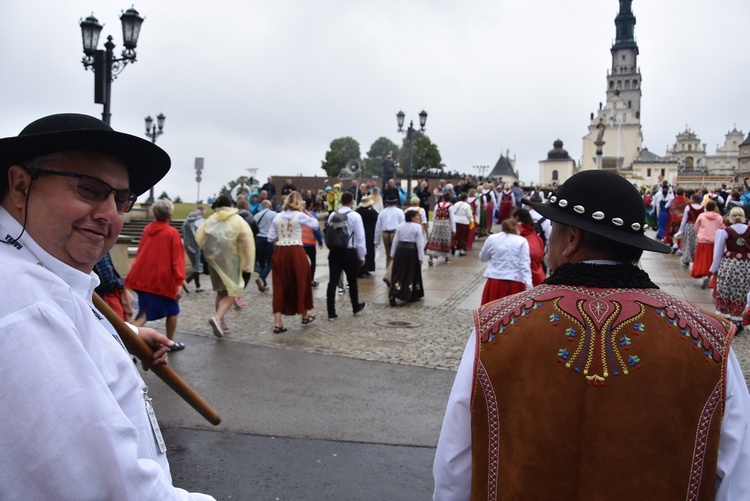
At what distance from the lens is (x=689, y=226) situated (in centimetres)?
1681

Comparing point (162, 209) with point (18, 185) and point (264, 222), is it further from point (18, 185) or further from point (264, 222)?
point (18, 185)

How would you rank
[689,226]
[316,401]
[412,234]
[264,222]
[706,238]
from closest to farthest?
[316,401] < [412,234] < [706,238] < [264,222] < [689,226]

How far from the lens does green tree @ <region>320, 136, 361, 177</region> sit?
352 ft

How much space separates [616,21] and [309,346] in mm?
151232

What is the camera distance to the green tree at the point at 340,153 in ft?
352

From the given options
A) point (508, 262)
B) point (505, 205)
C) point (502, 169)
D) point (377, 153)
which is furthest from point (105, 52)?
point (377, 153)

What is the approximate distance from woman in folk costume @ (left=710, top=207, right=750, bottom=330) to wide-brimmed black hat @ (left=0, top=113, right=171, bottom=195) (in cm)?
1030

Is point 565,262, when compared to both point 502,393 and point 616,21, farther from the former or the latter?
point 616,21

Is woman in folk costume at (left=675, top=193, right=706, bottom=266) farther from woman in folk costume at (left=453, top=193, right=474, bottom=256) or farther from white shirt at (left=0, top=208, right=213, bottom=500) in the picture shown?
white shirt at (left=0, top=208, right=213, bottom=500)

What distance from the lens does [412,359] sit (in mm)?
8141

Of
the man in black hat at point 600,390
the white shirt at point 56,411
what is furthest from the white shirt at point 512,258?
the white shirt at point 56,411

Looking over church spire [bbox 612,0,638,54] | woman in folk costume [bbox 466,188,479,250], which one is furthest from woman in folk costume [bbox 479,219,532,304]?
church spire [bbox 612,0,638,54]

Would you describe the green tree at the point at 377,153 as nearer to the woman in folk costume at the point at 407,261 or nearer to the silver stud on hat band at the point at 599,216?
the woman in folk costume at the point at 407,261

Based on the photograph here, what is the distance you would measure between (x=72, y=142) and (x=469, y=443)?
153 cm
